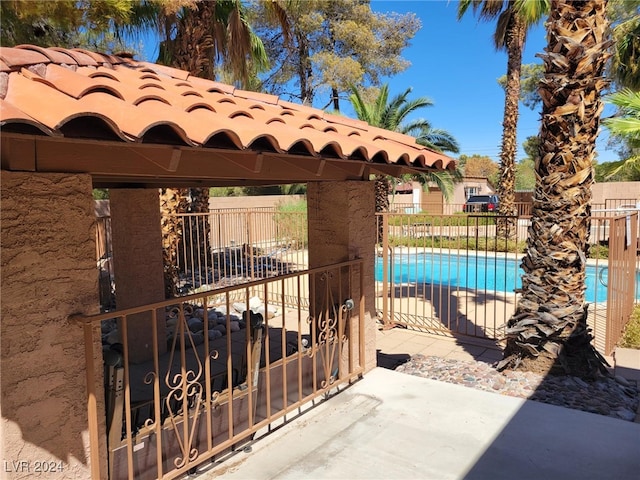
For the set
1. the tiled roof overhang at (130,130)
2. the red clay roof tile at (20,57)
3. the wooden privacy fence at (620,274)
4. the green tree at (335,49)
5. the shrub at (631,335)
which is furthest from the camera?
the green tree at (335,49)

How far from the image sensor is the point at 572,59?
5418 mm

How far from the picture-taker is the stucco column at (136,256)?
252 inches

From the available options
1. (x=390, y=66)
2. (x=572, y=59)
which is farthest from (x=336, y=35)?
(x=572, y=59)

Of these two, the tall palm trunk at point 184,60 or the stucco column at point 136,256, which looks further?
the tall palm trunk at point 184,60

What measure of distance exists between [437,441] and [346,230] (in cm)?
→ 219

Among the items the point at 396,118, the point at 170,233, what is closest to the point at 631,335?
the point at 170,233

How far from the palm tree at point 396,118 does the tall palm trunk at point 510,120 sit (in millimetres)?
2078

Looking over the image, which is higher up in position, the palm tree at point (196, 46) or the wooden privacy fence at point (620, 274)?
the palm tree at point (196, 46)

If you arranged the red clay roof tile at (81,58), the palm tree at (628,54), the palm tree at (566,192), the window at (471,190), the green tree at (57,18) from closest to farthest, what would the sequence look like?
the red clay roof tile at (81,58), the palm tree at (566,192), the green tree at (57,18), the palm tree at (628,54), the window at (471,190)

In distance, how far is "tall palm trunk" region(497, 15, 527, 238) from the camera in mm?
17484

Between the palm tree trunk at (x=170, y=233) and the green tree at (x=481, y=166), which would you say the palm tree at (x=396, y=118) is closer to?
the palm tree trunk at (x=170, y=233)

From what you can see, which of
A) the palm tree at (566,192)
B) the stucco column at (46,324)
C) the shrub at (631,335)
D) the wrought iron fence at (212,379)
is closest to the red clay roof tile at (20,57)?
the stucco column at (46,324)

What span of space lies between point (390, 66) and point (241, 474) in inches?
903

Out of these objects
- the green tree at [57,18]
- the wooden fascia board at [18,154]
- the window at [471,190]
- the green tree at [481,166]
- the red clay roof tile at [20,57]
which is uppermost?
the green tree at [481,166]
